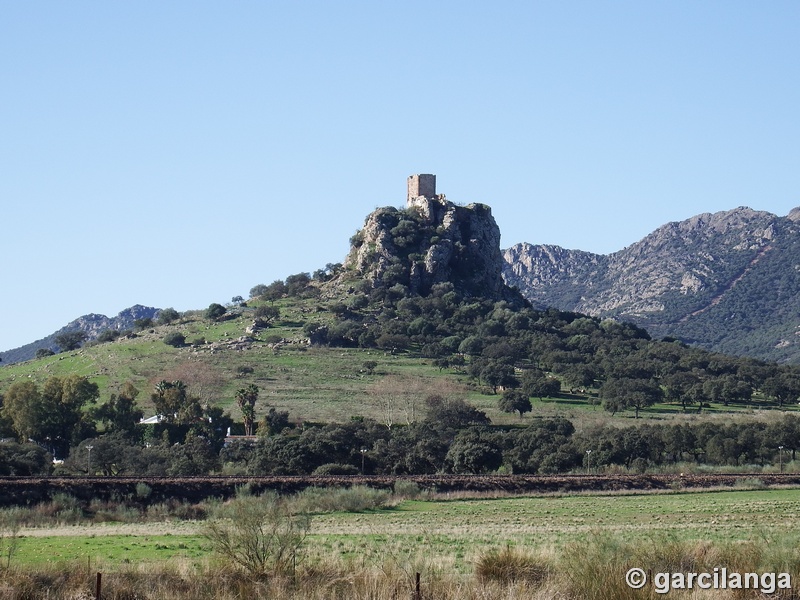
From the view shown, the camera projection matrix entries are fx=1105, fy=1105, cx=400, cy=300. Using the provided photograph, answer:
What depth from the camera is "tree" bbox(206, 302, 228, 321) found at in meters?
139

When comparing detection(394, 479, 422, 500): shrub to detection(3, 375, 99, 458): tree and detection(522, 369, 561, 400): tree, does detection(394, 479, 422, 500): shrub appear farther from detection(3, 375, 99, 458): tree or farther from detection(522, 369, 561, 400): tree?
detection(522, 369, 561, 400): tree

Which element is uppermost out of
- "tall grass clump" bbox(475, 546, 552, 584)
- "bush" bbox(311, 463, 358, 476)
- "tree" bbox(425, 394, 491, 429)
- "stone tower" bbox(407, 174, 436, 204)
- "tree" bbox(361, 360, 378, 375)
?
"stone tower" bbox(407, 174, 436, 204)

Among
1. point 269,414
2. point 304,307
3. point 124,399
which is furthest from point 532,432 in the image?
point 304,307

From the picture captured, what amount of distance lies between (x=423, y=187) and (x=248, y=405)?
69.4m

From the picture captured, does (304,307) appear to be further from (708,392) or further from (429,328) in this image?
(708,392)

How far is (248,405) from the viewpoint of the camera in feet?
293

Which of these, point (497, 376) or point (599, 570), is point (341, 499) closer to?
point (599, 570)

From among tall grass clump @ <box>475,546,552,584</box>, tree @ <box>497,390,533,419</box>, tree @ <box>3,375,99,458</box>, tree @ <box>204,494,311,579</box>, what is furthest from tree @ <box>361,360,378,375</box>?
tall grass clump @ <box>475,546,552,584</box>

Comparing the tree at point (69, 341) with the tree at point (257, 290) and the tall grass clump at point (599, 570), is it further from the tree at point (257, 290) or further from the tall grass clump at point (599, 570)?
the tall grass clump at point (599, 570)

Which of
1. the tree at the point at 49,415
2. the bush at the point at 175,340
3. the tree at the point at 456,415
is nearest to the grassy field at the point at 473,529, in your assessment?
the tree at the point at 456,415

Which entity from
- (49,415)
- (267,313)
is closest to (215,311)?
(267,313)

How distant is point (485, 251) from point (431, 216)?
8503 mm

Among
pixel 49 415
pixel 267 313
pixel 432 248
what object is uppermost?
pixel 432 248

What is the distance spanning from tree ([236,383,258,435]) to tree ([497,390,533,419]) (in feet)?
70.5
